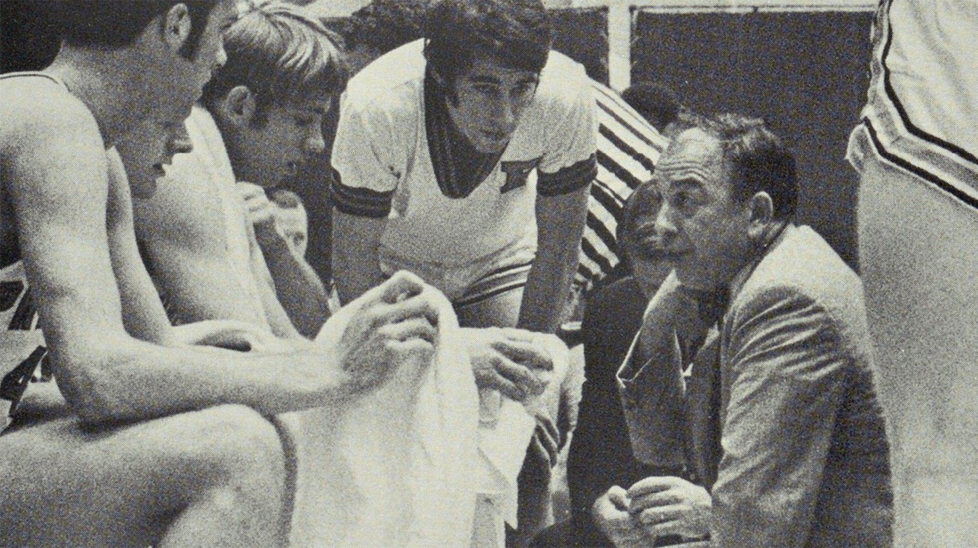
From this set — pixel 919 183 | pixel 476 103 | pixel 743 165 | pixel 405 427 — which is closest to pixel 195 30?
pixel 405 427

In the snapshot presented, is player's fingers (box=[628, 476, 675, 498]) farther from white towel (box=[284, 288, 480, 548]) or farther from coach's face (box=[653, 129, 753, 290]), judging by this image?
white towel (box=[284, 288, 480, 548])

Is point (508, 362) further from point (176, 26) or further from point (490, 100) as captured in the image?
point (490, 100)

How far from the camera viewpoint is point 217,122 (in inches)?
84.6

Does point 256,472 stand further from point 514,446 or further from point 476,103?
point 476,103

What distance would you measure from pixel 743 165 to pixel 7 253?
895 mm

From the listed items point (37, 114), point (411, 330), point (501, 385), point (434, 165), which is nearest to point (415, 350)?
point (411, 330)

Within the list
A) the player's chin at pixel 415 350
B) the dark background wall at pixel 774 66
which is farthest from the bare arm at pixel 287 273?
the dark background wall at pixel 774 66

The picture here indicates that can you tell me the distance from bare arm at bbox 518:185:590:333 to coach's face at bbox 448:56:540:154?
18 cm

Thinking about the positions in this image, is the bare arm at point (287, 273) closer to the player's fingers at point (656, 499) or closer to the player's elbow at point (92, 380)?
the player's fingers at point (656, 499)

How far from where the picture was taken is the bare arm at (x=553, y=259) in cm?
251

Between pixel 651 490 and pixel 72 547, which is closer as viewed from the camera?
pixel 72 547

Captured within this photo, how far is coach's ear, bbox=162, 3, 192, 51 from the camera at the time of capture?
4.54 ft

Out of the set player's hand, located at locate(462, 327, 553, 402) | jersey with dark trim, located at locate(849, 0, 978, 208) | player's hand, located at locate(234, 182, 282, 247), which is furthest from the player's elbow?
player's hand, located at locate(234, 182, 282, 247)

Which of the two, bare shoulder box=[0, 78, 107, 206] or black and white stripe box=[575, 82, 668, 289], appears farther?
black and white stripe box=[575, 82, 668, 289]
